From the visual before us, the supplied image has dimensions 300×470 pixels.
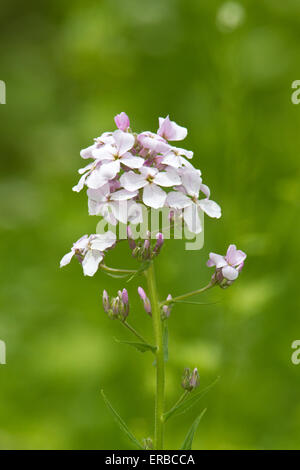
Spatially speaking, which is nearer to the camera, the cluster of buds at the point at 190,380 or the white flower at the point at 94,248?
the white flower at the point at 94,248

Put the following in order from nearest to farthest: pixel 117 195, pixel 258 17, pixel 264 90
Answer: pixel 117 195 → pixel 264 90 → pixel 258 17

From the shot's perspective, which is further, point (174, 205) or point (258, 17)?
point (258, 17)

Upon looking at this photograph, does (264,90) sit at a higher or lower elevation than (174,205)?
higher

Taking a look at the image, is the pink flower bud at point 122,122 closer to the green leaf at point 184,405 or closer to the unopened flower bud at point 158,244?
the unopened flower bud at point 158,244

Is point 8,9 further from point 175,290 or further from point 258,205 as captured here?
point 175,290

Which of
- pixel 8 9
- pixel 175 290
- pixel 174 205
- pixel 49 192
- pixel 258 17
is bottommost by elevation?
pixel 174 205

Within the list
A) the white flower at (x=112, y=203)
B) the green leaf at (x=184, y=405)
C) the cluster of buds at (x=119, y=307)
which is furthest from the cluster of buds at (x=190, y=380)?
the white flower at (x=112, y=203)

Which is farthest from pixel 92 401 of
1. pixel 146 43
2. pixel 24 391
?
pixel 146 43

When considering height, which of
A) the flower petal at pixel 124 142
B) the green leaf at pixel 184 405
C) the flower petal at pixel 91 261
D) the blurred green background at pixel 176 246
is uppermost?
the blurred green background at pixel 176 246

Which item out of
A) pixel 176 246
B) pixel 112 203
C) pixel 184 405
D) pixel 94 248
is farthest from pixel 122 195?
pixel 176 246
